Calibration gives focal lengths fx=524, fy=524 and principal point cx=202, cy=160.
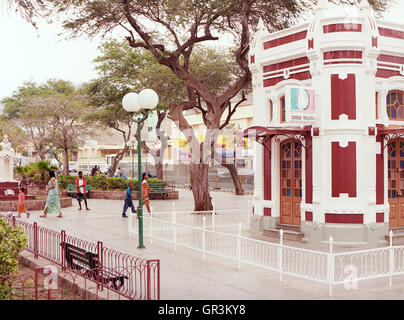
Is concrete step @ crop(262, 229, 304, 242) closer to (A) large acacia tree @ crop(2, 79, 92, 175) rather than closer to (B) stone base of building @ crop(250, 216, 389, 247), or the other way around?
(B) stone base of building @ crop(250, 216, 389, 247)

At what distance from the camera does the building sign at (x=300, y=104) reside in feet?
51.1

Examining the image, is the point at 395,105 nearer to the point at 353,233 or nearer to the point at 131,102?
the point at 353,233

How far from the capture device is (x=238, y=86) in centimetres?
2377

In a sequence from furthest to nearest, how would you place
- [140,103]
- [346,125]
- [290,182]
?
[290,182], [346,125], [140,103]

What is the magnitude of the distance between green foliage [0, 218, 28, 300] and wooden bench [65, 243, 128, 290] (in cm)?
119

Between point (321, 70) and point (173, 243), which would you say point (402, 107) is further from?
point (173, 243)

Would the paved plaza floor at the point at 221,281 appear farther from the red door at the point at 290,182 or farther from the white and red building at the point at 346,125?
the red door at the point at 290,182

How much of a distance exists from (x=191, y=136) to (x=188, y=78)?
11.9ft

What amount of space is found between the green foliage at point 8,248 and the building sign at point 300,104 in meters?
8.65

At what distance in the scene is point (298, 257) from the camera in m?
13.8

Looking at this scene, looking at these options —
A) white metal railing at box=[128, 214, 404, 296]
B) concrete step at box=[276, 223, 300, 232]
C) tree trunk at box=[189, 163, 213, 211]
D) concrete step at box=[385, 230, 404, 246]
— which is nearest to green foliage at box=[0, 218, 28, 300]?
white metal railing at box=[128, 214, 404, 296]

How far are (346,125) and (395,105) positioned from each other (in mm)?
2487

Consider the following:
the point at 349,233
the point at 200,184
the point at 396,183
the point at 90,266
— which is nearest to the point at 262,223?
the point at 349,233
